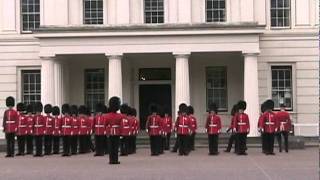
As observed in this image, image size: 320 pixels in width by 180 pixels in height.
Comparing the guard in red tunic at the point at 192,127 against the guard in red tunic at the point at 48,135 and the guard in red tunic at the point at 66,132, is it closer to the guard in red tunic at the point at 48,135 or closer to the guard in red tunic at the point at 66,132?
the guard in red tunic at the point at 66,132

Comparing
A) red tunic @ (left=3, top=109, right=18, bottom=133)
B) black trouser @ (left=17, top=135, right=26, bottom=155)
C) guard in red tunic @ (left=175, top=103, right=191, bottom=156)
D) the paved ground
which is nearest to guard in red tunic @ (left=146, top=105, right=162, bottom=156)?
the paved ground

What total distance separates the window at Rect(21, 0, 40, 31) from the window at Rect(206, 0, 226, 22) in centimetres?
735

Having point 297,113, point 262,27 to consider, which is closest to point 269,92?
point 297,113

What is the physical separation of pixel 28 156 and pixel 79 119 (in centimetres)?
205

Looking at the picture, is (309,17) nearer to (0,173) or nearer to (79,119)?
(79,119)

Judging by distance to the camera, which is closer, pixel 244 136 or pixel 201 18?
pixel 244 136

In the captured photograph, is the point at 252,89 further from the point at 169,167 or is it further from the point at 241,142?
the point at 169,167

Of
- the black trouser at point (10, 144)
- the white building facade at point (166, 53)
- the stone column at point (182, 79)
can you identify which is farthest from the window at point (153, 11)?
the black trouser at point (10, 144)

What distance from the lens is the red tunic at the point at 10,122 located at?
22.6 metres

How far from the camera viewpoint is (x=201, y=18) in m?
29.3

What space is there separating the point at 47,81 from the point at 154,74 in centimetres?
511

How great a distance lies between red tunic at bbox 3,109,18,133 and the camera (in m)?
22.6

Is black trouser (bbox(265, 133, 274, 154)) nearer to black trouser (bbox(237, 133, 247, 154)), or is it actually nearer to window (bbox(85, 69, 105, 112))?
black trouser (bbox(237, 133, 247, 154))

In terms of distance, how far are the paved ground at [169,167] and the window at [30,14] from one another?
9398 mm
